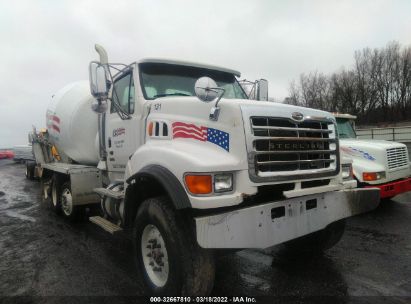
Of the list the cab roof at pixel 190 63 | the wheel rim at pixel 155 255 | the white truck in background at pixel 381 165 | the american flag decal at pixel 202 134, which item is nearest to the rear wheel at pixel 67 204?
the cab roof at pixel 190 63

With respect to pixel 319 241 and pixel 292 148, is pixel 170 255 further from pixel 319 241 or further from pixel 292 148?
pixel 319 241

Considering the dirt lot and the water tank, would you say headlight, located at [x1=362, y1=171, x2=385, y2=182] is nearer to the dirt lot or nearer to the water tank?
the dirt lot

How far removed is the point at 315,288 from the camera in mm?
4086

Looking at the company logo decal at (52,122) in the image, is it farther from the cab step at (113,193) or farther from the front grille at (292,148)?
Answer: the front grille at (292,148)

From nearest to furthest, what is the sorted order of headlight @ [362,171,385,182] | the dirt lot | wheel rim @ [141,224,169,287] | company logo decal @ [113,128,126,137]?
wheel rim @ [141,224,169,287] → the dirt lot → company logo decal @ [113,128,126,137] → headlight @ [362,171,385,182]

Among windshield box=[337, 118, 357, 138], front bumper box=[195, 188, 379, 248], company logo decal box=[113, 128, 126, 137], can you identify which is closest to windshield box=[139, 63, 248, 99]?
company logo decal box=[113, 128, 126, 137]

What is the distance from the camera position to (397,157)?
780cm

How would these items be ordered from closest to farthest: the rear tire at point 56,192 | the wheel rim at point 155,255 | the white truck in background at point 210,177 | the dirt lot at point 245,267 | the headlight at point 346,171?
the white truck in background at point 210,177
the wheel rim at point 155,255
the dirt lot at point 245,267
the headlight at point 346,171
the rear tire at point 56,192

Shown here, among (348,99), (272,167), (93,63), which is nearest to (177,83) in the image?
(93,63)

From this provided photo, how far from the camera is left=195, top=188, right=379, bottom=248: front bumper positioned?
10.5ft

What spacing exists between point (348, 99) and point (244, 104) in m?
62.4

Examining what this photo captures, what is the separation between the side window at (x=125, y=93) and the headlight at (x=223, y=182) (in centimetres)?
220

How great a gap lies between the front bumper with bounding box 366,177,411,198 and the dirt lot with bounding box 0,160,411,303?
0.50 meters

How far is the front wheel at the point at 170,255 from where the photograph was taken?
10.9 feet
